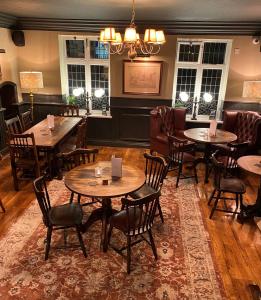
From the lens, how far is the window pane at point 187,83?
6008mm

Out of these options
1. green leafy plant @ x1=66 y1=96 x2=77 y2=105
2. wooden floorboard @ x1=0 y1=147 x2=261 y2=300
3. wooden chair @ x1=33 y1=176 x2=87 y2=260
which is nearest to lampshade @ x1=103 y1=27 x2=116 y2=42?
wooden chair @ x1=33 y1=176 x2=87 y2=260

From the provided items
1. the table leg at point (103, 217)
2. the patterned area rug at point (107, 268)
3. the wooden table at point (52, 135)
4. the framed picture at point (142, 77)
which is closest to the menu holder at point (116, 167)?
the table leg at point (103, 217)

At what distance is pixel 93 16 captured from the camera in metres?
5.08

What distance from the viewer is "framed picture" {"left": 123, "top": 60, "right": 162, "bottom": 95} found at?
577 centimetres

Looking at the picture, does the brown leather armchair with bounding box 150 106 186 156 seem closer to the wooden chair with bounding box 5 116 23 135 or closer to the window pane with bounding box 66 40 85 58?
the window pane with bounding box 66 40 85 58

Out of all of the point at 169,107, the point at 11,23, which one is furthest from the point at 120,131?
the point at 11,23

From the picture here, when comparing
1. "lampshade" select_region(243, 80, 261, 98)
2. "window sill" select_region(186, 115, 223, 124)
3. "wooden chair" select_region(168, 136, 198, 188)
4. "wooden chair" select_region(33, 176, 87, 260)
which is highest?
"lampshade" select_region(243, 80, 261, 98)

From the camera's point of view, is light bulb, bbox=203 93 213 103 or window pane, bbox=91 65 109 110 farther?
window pane, bbox=91 65 109 110

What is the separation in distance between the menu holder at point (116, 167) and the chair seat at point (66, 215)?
1.83 feet

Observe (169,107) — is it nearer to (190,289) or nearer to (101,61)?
(101,61)

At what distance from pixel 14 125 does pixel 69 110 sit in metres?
1.80

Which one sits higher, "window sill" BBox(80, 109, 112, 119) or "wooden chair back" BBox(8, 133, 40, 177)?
"window sill" BBox(80, 109, 112, 119)

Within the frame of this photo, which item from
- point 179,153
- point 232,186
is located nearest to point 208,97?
point 179,153

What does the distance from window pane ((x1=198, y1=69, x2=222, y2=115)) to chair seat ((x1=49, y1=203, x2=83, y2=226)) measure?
4152 mm
